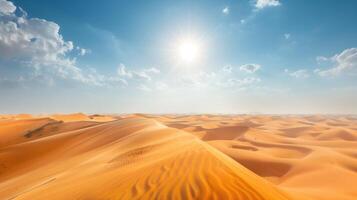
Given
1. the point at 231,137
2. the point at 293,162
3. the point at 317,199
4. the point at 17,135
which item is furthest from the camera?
the point at 231,137

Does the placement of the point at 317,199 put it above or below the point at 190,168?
below

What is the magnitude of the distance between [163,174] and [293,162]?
12.7 metres

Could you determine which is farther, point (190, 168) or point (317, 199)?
point (317, 199)

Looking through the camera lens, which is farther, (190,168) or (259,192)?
(190,168)

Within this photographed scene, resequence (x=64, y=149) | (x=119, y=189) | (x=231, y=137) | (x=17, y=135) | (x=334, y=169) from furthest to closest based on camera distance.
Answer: (x=231, y=137) < (x=17, y=135) < (x=64, y=149) < (x=334, y=169) < (x=119, y=189)

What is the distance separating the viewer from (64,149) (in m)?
16.2

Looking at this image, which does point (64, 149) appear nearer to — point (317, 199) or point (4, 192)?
point (4, 192)

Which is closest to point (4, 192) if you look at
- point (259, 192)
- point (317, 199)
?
point (259, 192)

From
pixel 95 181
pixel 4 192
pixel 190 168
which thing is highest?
pixel 190 168

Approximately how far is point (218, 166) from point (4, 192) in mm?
8349

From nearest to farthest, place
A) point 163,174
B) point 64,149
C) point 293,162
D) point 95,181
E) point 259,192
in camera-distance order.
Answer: point 259,192
point 163,174
point 95,181
point 293,162
point 64,149

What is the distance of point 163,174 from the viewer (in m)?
Result: 5.65

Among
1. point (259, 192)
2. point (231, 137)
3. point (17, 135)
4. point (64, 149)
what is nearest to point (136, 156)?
point (259, 192)

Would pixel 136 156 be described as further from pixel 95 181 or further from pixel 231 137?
pixel 231 137
